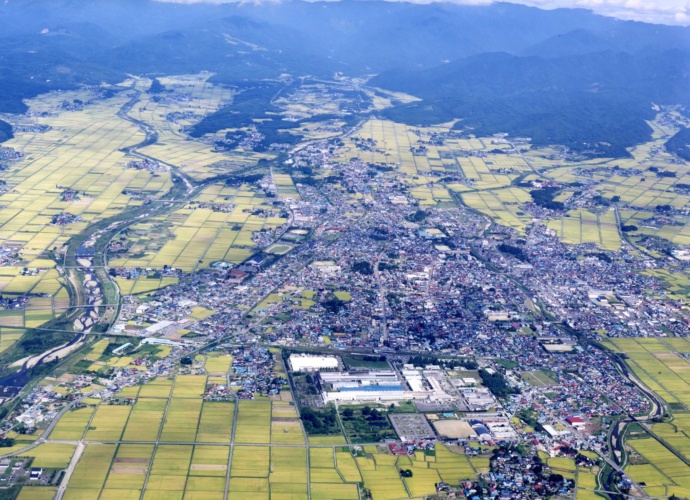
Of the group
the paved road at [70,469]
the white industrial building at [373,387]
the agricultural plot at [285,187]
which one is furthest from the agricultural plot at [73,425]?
the agricultural plot at [285,187]

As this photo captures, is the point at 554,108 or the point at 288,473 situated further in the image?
the point at 554,108

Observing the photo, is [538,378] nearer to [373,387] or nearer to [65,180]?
[373,387]

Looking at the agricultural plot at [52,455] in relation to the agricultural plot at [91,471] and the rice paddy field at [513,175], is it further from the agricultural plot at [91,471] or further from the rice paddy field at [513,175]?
the rice paddy field at [513,175]

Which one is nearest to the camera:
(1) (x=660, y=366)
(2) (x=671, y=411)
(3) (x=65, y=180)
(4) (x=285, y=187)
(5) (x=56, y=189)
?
(2) (x=671, y=411)

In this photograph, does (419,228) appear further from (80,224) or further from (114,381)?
(114,381)

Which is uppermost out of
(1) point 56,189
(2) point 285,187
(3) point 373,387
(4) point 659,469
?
(4) point 659,469

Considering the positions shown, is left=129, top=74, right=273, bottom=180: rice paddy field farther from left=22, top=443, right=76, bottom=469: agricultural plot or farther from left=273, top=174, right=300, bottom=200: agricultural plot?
left=22, top=443, right=76, bottom=469: agricultural plot

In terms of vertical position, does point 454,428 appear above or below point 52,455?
above

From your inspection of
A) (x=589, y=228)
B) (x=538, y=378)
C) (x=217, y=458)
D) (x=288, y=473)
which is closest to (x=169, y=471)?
(x=217, y=458)
